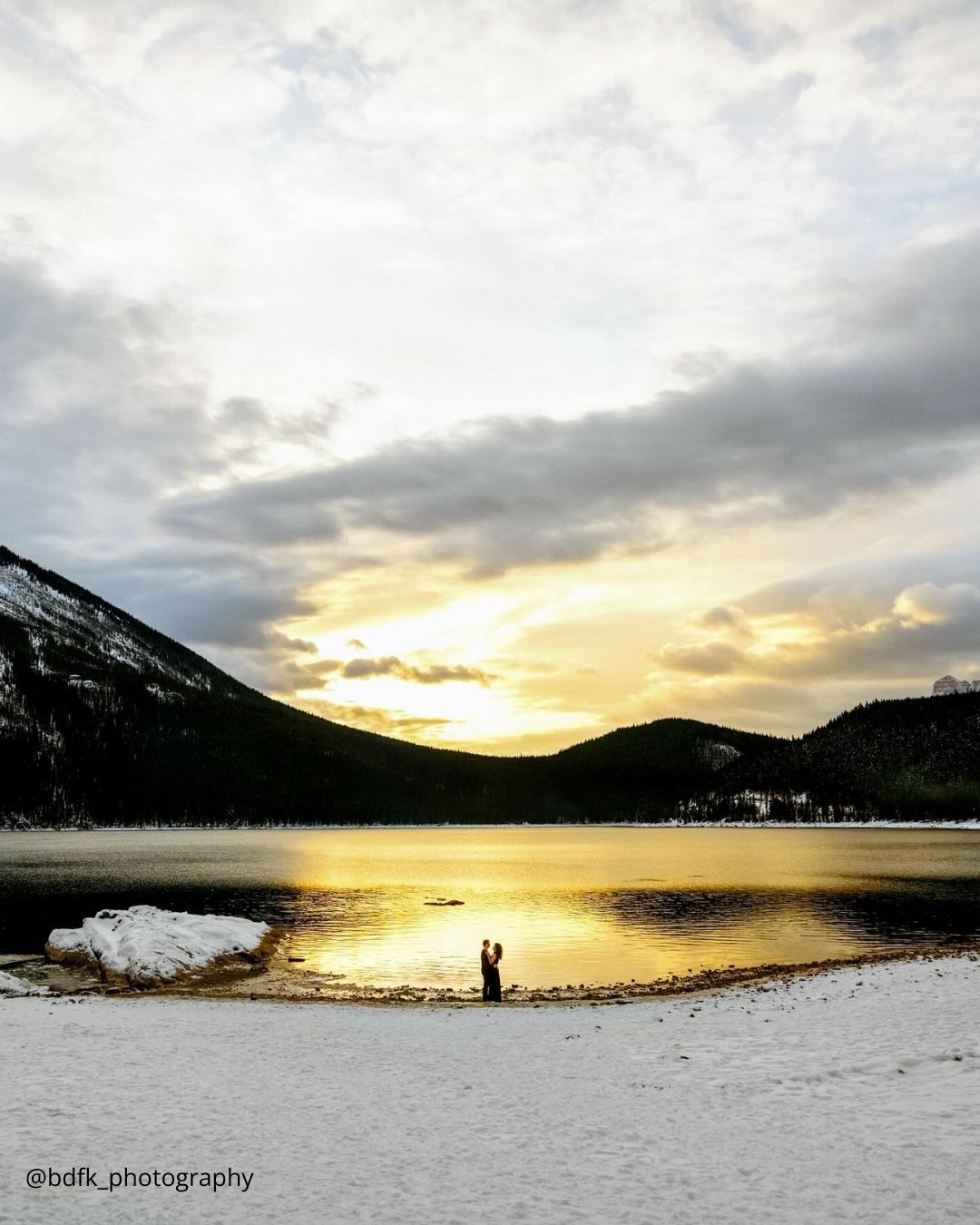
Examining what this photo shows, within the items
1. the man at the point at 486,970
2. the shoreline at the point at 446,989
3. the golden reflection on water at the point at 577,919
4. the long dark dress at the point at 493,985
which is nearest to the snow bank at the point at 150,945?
the shoreline at the point at 446,989

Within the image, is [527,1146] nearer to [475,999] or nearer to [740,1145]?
[740,1145]

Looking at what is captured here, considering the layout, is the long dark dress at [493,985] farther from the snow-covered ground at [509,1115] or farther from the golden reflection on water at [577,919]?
the snow-covered ground at [509,1115]

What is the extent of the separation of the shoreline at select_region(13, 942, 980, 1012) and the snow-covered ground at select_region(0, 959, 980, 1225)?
23.7ft

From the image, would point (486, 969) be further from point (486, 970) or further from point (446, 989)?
point (446, 989)

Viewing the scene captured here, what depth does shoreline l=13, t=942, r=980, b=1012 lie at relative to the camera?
35469mm

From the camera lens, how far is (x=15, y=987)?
124 ft

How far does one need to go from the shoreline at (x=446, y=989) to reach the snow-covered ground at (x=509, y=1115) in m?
7.21

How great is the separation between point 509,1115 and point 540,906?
63030 mm

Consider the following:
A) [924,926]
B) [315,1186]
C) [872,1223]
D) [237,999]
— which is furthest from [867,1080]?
[924,926]

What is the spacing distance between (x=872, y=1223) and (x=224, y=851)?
194 metres

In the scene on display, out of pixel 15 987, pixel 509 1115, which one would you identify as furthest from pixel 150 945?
pixel 509 1115

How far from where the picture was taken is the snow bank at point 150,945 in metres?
42.2

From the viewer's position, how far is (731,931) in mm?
59781

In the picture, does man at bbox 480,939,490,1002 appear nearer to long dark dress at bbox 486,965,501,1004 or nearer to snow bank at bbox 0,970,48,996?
long dark dress at bbox 486,965,501,1004
